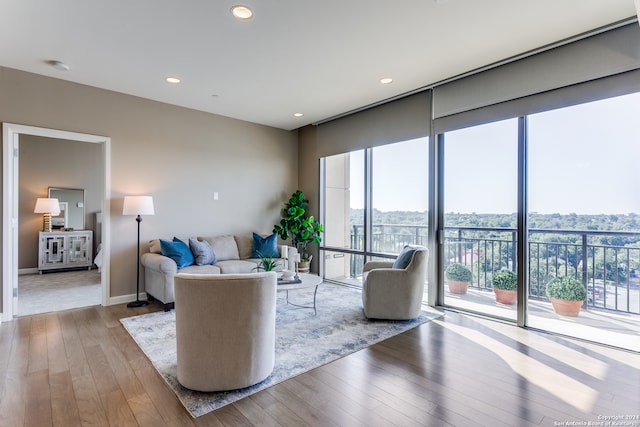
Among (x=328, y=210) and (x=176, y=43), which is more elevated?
(x=176, y=43)

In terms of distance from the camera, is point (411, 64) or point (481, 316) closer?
point (411, 64)

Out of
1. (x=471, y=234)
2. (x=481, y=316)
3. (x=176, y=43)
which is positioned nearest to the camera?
(x=176, y=43)

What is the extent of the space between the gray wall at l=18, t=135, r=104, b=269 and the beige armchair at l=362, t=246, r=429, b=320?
17.7 feet

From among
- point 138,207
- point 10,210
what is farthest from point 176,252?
point 10,210

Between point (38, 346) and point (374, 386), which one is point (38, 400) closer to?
point (38, 346)

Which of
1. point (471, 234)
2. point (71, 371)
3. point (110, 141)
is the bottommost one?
point (71, 371)

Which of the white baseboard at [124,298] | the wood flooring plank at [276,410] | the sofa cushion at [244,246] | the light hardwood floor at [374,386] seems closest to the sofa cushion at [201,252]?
the sofa cushion at [244,246]

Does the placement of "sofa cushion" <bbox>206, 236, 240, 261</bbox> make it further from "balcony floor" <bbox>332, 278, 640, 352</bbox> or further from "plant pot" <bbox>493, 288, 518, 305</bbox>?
"plant pot" <bbox>493, 288, 518, 305</bbox>

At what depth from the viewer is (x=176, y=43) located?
2955 mm

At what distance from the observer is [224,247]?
487cm

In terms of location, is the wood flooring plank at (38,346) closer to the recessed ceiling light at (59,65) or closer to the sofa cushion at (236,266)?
the sofa cushion at (236,266)

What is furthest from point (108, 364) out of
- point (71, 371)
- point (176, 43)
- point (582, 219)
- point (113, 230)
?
point (582, 219)

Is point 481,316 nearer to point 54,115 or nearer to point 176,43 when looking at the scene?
point 176,43

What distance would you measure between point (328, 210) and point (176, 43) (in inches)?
142
